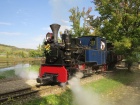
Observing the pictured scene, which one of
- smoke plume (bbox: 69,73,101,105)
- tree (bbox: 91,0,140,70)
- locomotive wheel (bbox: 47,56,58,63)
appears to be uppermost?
tree (bbox: 91,0,140,70)

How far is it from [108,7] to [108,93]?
8975 mm

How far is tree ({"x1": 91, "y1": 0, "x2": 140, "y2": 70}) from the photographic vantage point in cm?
1688

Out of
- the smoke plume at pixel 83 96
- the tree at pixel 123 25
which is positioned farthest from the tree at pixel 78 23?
the smoke plume at pixel 83 96

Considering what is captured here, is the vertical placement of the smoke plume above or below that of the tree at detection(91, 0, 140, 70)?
below

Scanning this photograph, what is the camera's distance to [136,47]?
17.8m

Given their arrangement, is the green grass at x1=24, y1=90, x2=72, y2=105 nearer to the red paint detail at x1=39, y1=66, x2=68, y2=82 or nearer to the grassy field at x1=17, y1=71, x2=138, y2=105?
the grassy field at x1=17, y1=71, x2=138, y2=105

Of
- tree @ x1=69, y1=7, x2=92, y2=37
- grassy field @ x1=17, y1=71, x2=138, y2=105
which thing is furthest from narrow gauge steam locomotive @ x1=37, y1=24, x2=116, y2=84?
tree @ x1=69, y1=7, x2=92, y2=37

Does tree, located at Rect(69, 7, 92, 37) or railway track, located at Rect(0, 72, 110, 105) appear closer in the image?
railway track, located at Rect(0, 72, 110, 105)

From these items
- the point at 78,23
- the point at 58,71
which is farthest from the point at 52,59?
the point at 78,23

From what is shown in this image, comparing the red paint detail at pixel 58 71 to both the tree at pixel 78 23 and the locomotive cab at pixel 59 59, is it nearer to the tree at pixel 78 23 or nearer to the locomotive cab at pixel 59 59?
the locomotive cab at pixel 59 59

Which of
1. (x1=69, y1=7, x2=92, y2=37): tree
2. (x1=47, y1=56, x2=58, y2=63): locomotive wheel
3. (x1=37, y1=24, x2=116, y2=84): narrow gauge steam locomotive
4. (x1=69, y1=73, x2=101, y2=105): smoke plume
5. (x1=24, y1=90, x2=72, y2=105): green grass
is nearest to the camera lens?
(x1=24, y1=90, x2=72, y2=105): green grass

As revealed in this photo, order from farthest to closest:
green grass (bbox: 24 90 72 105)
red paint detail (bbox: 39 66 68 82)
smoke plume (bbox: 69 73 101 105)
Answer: red paint detail (bbox: 39 66 68 82) < smoke plume (bbox: 69 73 101 105) < green grass (bbox: 24 90 72 105)

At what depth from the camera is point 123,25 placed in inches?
700

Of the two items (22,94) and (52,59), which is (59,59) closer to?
(52,59)
